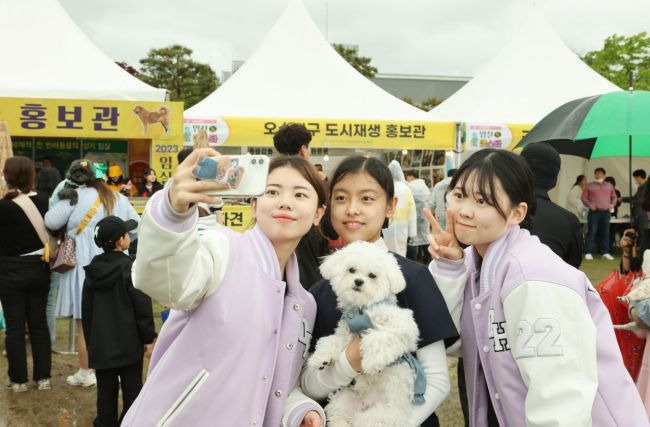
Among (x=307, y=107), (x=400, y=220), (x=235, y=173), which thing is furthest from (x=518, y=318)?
(x=307, y=107)

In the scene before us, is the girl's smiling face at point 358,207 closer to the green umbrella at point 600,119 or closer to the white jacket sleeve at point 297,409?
the white jacket sleeve at point 297,409

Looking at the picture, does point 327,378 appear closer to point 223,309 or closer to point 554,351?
point 223,309

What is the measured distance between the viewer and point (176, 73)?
2884 centimetres

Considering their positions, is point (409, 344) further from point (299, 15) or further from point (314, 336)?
point (299, 15)

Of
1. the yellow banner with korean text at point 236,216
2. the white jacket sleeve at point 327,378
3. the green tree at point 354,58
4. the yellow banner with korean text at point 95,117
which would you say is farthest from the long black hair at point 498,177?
the green tree at point 354,58

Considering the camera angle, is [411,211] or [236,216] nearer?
[411,211]

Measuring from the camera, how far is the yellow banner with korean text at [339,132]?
10.7 meters

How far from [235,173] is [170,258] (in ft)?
0.80

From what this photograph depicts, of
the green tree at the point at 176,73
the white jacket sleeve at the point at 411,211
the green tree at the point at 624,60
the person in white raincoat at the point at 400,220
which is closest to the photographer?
the person in white raincoat at the point at 400,220

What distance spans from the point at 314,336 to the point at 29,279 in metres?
3.65

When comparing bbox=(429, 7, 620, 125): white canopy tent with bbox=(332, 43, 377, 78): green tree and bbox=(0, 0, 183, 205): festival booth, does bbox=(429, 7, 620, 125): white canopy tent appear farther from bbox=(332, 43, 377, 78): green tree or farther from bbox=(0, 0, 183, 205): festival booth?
bbox=(332, 43, 377, 78): green tree

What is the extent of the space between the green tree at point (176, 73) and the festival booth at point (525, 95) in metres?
17.0

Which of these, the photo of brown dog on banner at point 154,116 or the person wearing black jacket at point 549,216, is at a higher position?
the photo of brown dog on banner at point 154,116

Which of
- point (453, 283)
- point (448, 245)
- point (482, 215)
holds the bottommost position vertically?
point (453, 283)
